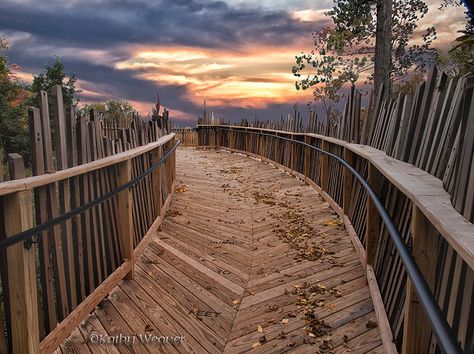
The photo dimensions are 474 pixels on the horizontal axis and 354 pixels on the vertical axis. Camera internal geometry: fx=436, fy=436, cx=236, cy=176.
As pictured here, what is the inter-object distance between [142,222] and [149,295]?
5.11 ft

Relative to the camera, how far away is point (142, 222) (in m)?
5.86

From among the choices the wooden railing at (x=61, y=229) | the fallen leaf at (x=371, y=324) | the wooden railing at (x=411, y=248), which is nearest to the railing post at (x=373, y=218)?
the wooden railing at (x=411, y=248)

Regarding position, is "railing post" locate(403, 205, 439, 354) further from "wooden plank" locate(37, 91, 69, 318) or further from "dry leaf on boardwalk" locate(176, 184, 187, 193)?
"dry leaf on boardwalk" locate(176, 184, 187, 193)

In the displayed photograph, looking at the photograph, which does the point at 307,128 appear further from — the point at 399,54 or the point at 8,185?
the point at 399,54

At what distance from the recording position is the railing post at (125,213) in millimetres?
4559

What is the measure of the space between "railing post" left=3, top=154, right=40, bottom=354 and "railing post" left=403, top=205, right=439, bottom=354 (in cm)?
230

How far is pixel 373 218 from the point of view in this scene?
448 centimetres

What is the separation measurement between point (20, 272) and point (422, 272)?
7.88ft

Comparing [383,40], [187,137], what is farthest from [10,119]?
[383,40]

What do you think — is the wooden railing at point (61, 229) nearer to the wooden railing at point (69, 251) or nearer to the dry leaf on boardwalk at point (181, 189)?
the wooden railing at point (69, 251)

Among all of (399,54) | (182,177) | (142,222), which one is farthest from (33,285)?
(399,54)

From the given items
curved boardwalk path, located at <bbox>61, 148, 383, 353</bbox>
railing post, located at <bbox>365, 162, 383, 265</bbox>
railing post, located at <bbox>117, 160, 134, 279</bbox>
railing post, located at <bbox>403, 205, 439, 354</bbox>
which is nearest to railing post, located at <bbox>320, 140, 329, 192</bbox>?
curved boardwalk path, located at <bbox>61, 148, 383, 353</bbox>

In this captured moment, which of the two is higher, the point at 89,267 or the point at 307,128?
the point at 307,128

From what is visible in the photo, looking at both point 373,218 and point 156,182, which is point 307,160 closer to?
point 156,182
